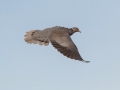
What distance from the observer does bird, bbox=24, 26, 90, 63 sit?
15.4 m

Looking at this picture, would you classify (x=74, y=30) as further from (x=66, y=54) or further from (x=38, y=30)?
(x=66, y=54)

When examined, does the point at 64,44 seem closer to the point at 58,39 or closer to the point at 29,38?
the point at 58,39

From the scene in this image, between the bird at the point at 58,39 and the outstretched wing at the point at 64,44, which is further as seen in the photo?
the bird at the point at 58,39

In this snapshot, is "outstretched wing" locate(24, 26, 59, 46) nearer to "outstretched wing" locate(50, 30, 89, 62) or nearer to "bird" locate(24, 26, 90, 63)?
"bird" locate(24, 26, 90, 63)

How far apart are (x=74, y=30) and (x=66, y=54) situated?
3.84 m

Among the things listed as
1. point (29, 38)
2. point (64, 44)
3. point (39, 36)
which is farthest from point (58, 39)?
point (29, 38)

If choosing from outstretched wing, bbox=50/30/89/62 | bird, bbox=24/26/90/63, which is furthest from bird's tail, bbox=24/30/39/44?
outstretched wing, bbox=50/30/89/62

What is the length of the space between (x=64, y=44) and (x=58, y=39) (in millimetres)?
427

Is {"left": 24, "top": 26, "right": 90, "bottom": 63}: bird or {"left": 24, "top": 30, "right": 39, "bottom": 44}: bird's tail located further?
{"left": 24, "top": 30, "right": 39, "bottom": 44}: bird's tail

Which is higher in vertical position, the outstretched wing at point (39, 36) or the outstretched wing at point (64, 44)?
the outstretched wing at point (39, 36)

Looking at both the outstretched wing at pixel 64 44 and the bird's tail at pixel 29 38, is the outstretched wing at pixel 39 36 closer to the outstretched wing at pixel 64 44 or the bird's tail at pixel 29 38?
the bird's tail at pixel 29 38

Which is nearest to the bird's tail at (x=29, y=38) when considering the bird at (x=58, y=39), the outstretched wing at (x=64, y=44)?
the bird at (x=58, y=39)

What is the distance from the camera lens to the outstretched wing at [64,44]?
15170 millimetres

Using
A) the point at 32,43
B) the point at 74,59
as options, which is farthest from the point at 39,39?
the point at 74,59
